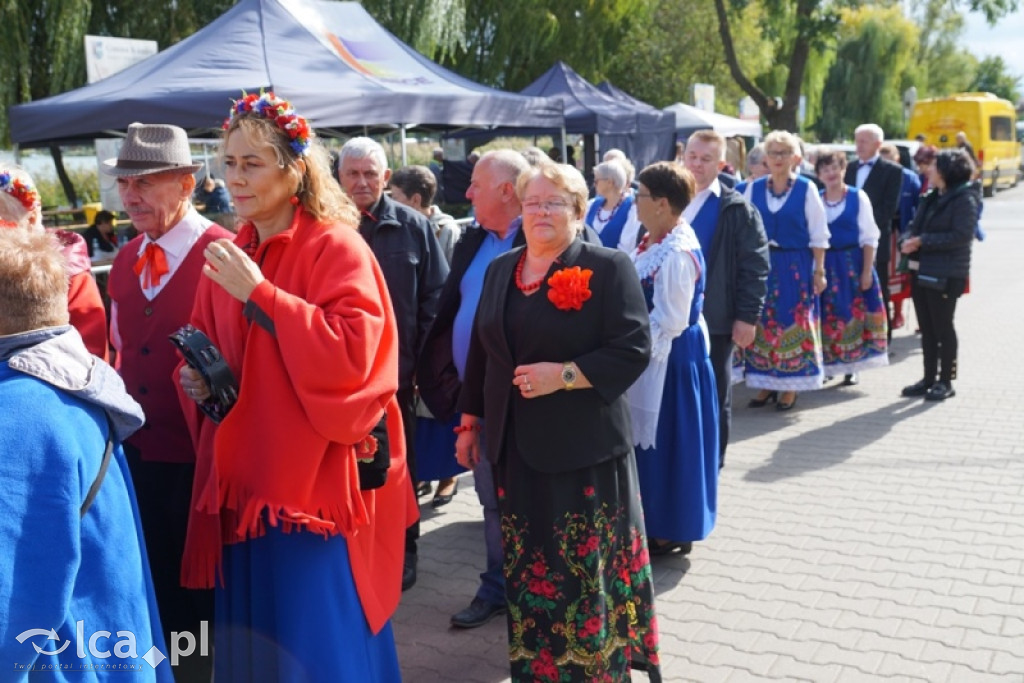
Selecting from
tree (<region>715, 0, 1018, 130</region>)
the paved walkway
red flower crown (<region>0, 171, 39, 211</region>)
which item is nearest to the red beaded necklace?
the paved walkway

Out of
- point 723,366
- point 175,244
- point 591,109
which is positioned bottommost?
point 723,366

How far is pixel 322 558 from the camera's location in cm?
286

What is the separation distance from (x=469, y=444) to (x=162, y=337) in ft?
3.72

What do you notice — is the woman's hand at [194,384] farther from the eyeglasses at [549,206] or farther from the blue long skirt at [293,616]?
the eyeglasses at [549,206]

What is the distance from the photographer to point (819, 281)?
7730 millimetres

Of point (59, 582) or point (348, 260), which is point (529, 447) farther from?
point (59, 582)

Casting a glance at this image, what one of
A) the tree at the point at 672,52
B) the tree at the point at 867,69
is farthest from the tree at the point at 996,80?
the tree at the point at 672,52

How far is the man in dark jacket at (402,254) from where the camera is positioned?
14.7ft

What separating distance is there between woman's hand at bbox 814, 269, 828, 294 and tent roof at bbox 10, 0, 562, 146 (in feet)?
13.6

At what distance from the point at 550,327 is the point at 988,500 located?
3.57m

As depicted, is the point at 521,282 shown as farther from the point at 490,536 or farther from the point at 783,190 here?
the point at 783,190

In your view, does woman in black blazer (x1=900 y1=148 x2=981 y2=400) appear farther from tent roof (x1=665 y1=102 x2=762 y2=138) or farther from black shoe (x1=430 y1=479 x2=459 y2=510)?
tent roof (x1=665 y1=102 x2=762 y2=138)

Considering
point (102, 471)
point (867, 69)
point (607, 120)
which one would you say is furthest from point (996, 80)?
point (102, 471)

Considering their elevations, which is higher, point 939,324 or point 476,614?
point 939,324
